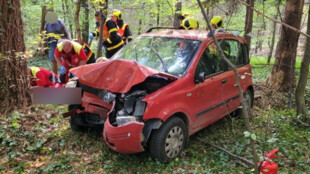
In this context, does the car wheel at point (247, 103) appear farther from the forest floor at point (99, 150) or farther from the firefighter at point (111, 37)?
the firefighter at point (111, 37)

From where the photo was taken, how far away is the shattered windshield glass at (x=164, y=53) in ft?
13.5

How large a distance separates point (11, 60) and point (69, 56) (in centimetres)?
175

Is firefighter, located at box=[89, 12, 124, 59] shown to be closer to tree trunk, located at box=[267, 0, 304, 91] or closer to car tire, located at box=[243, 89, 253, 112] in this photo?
car tire, located at box=[243, 89, 253, 112]

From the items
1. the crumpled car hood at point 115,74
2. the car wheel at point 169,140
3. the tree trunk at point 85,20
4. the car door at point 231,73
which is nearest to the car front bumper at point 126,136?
the car wheel at point 169,140

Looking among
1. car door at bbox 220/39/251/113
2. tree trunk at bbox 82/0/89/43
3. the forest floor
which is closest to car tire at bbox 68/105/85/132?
the forest floor

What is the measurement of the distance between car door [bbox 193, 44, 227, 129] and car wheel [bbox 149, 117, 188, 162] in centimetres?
43

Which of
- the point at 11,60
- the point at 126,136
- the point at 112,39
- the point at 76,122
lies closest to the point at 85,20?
the point at 112,39

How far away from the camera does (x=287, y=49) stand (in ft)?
23.8

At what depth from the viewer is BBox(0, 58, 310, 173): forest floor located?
3629 millimetres

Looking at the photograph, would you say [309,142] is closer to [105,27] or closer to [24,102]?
[24,102]

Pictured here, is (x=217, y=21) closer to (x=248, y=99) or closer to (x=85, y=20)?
(x=248, y=99)

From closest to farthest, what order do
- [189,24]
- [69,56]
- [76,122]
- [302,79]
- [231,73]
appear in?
[76,122] < [231,73] < [302,79] < [69,56] < [189,24]

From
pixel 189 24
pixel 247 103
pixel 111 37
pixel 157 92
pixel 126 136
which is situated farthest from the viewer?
pixel 111 37

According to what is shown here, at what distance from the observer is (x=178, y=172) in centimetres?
360
